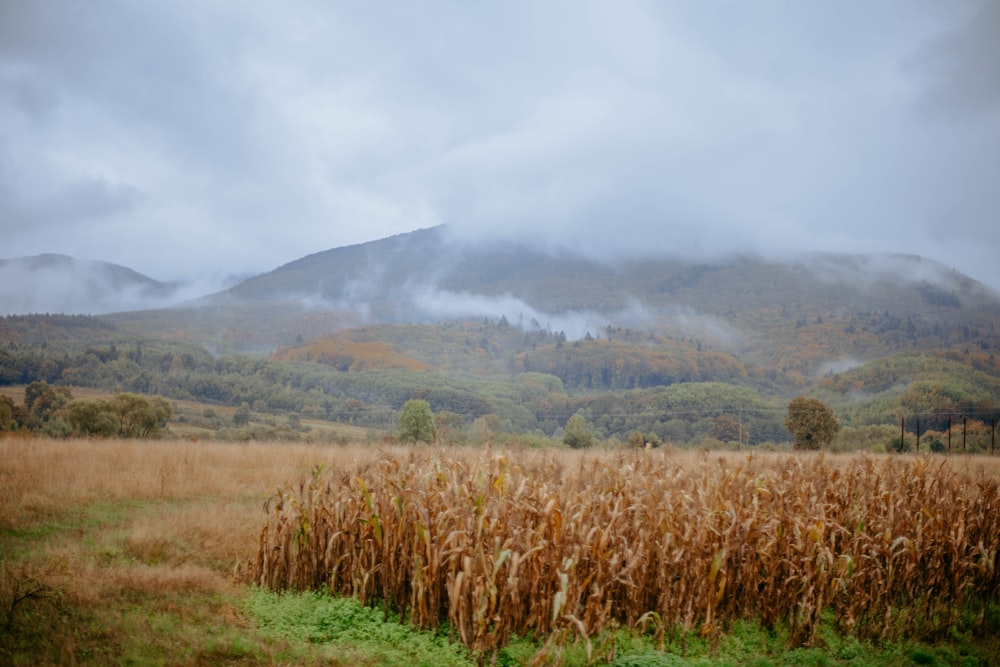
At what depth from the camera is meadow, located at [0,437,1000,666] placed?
222 inches

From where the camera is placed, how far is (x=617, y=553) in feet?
20.4

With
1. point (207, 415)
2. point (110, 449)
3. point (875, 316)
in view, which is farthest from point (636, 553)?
point (875, 316)

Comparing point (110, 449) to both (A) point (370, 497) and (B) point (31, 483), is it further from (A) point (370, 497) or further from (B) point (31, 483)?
(A) point (370, 497)

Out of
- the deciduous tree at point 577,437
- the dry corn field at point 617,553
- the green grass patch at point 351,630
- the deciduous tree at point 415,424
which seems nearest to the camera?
the green grass patch at point 351,630

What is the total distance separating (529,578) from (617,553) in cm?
97

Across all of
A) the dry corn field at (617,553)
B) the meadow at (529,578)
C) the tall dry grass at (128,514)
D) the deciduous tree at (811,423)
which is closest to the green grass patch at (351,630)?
the meadow at (529,578)

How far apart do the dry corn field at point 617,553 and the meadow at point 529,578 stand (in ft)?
0.10

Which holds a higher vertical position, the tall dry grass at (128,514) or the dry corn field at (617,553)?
the dry corn field at (617,553)

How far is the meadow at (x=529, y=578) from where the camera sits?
18.5 feet

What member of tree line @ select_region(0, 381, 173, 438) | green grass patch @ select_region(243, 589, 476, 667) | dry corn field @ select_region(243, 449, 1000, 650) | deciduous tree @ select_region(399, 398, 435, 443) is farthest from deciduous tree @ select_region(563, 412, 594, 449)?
green grass patch @ select_region(243, 589, 476, 667)

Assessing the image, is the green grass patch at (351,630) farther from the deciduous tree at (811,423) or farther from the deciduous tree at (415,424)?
the deciduous tree at (811,423)

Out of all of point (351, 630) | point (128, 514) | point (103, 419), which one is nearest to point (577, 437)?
point (103, 419)

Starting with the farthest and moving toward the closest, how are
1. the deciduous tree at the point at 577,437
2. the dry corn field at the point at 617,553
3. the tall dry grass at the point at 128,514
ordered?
the deciduous tree at the point at 577,437 < the tall dry grass at the point at 128,514 < the dry corn field at the point at 617,553

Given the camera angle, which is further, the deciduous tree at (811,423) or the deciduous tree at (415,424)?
the deciduous tree at (811,423)
